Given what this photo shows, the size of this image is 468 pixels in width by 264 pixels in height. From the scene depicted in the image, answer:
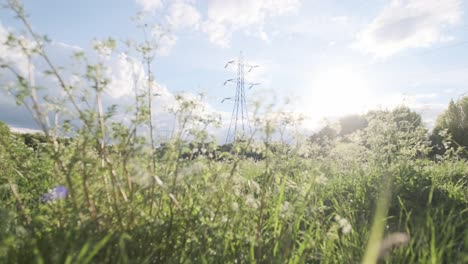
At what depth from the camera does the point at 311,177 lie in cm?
278

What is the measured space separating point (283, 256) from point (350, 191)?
125 inches

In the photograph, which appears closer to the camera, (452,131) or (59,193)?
(59,193)

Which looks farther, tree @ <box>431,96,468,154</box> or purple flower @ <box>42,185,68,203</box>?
tree @ <box>431,96,468,154</box>

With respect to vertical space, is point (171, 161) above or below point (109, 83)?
below

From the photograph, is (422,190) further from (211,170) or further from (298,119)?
(211,170)

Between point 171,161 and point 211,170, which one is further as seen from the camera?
point 211,170

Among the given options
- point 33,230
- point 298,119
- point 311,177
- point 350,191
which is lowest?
point 350,191

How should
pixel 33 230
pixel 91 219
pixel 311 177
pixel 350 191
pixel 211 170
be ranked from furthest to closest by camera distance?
pixel 350 191 → pixel 211 170 → pixel 311 177 → pixel 33 230 → pixel 91 219

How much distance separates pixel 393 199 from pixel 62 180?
394 cm

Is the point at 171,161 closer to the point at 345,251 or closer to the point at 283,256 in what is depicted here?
the point at 283,256

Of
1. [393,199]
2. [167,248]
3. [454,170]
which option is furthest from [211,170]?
[454,170]

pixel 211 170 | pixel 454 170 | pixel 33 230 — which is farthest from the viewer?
pixel 454 170

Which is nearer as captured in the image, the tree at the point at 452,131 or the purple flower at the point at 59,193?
the purple flower at the point at 59,193

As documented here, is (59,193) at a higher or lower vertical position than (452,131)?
higher
